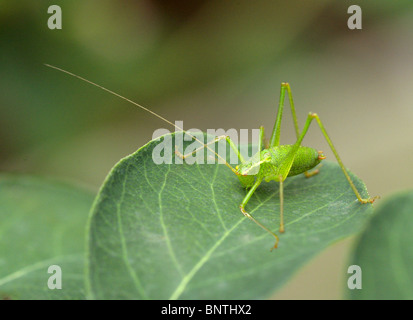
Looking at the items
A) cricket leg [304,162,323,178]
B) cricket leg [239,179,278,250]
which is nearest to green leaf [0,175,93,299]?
cricket leg [239,179,278,250]

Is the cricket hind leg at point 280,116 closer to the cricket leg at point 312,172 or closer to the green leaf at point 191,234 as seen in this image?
the cricket leg at point 312,172

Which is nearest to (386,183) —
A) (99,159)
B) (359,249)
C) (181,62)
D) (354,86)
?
(354,86)

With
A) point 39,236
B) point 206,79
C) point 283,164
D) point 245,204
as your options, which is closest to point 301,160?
point 283,164

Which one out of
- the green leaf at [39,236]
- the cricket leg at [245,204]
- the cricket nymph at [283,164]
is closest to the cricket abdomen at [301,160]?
the cricket nymph at [283,164]

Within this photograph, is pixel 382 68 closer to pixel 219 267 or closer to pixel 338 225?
pixel 338 225

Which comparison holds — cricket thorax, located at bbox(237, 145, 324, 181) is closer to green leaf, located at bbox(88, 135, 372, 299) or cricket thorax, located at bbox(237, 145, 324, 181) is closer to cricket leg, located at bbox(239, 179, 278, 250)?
cricket leg, located at bbox(239, 179, 278, 250)
